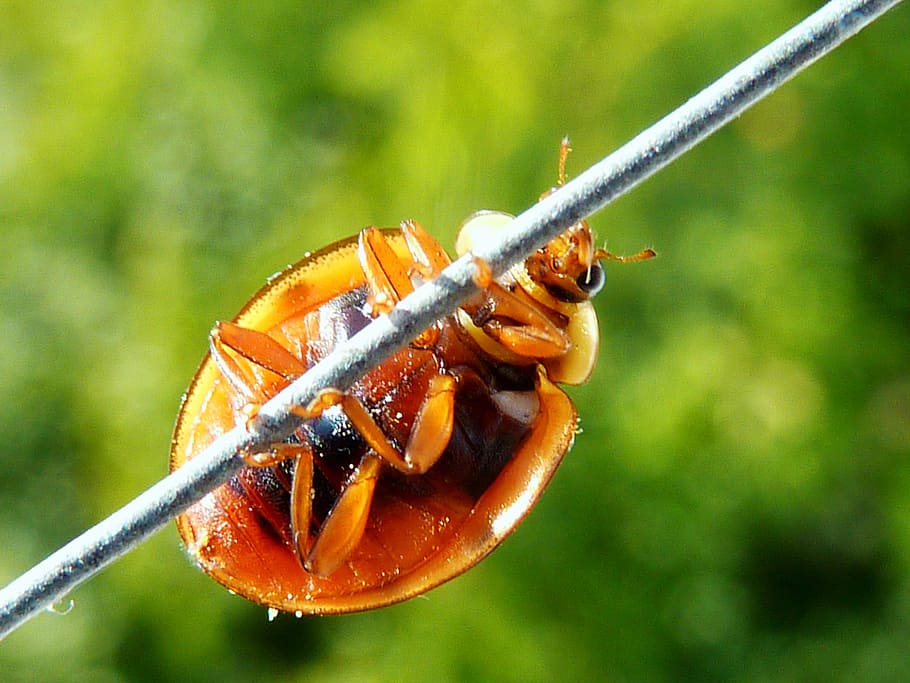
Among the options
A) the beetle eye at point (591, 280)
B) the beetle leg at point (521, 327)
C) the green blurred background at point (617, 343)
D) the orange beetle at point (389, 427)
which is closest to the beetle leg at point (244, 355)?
the orange beetle at point (389, 427)

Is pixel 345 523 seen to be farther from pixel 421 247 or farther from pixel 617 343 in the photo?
pixel 617 343

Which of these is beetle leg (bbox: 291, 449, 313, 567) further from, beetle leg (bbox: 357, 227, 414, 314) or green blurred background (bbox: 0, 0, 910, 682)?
green blurred background (bbox: 0, 0, 910, 682)

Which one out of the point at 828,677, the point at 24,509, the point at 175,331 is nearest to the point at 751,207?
the point at 828,677

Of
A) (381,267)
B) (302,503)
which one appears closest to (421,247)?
(381,267)

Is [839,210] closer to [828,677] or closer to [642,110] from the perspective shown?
[642,110]

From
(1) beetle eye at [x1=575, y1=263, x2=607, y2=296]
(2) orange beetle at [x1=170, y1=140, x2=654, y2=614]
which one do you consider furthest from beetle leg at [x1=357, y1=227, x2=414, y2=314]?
(1) beetle eye at [x1=575, y1=263, x2=607, y2=296]

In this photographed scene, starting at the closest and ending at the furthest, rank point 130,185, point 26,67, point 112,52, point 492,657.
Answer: point 492,657, point 112,52, point 130,185, point 26,67
